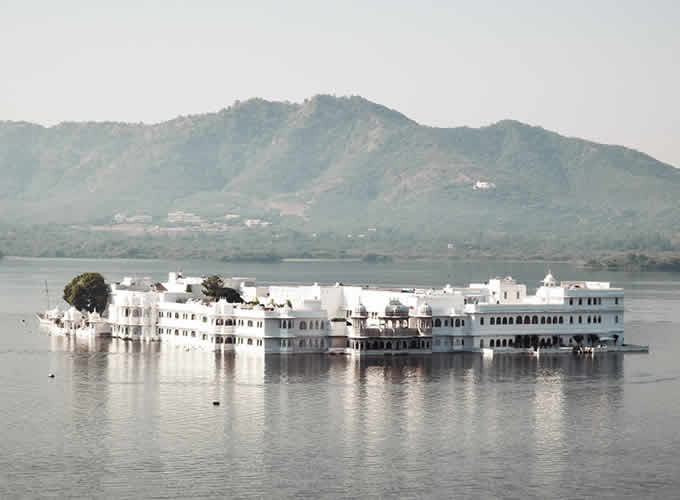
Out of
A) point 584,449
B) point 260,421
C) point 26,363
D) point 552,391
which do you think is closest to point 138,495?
point 260,421

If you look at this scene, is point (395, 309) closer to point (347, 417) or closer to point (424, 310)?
point (424, 310)

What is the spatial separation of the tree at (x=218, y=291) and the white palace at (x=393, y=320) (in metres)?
0.87

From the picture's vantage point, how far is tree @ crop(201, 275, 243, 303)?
8117cm

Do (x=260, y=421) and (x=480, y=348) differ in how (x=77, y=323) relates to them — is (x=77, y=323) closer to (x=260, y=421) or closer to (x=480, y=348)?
(x=480, y=348)

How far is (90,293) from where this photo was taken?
86.4 m

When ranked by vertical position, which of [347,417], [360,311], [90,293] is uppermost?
[90,293]

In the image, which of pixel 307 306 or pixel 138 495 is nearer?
pixel 138 495

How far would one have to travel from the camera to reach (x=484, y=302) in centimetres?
7794

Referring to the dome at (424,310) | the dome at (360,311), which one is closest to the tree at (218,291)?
the dome at (360,311)

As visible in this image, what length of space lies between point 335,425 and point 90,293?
35280 mm

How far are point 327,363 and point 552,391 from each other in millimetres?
11840

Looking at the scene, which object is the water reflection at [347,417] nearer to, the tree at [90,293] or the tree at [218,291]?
the tree at [218,291]

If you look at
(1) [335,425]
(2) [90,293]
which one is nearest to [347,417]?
(1) [335,425]

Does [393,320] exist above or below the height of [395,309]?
below
